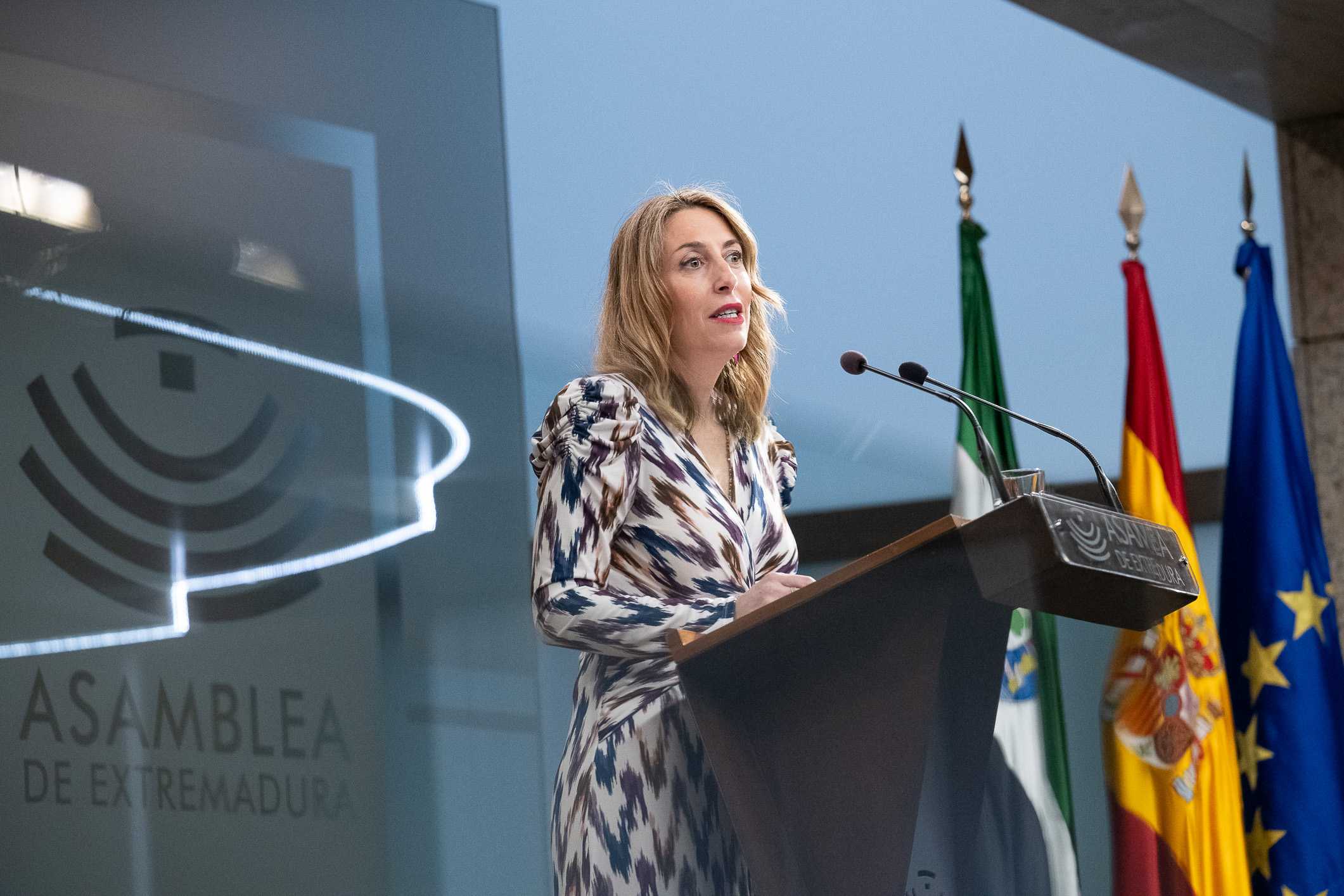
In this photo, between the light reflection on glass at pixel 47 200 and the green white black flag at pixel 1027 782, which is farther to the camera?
the light reflection on glass at pixel 47 200

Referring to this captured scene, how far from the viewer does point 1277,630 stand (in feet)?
12.0

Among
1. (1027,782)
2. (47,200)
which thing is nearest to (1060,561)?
(1027,782)

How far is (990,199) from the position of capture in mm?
4289

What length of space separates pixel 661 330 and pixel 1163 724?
204 cm

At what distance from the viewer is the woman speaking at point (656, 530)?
5.08 feet

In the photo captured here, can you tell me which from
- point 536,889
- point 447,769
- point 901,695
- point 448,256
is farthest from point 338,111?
point 901,695

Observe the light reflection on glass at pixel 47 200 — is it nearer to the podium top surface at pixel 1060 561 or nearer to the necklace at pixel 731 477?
the necklace at pixel 731 477

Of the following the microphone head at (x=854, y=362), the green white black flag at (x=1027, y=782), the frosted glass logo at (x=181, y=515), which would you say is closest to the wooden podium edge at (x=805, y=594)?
Result: the green white black flag at (x=1027, y=782)

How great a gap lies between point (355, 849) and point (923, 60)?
267cm

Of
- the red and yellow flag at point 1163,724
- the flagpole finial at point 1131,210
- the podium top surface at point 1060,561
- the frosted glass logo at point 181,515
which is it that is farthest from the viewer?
the flagpole finial at point 1131,210

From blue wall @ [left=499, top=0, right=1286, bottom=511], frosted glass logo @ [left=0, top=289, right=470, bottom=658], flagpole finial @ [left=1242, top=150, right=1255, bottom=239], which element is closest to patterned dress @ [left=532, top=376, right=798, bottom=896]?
frosted glass logo @ [left=0, top=289, right=470, bottom=658]

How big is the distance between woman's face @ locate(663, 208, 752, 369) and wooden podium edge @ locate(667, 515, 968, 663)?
20.5 inches

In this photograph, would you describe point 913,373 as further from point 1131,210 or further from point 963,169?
point 1131,210

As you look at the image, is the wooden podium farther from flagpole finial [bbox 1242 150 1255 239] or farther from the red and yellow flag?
flagpole finial [bbox 1242 150 1255 239]
